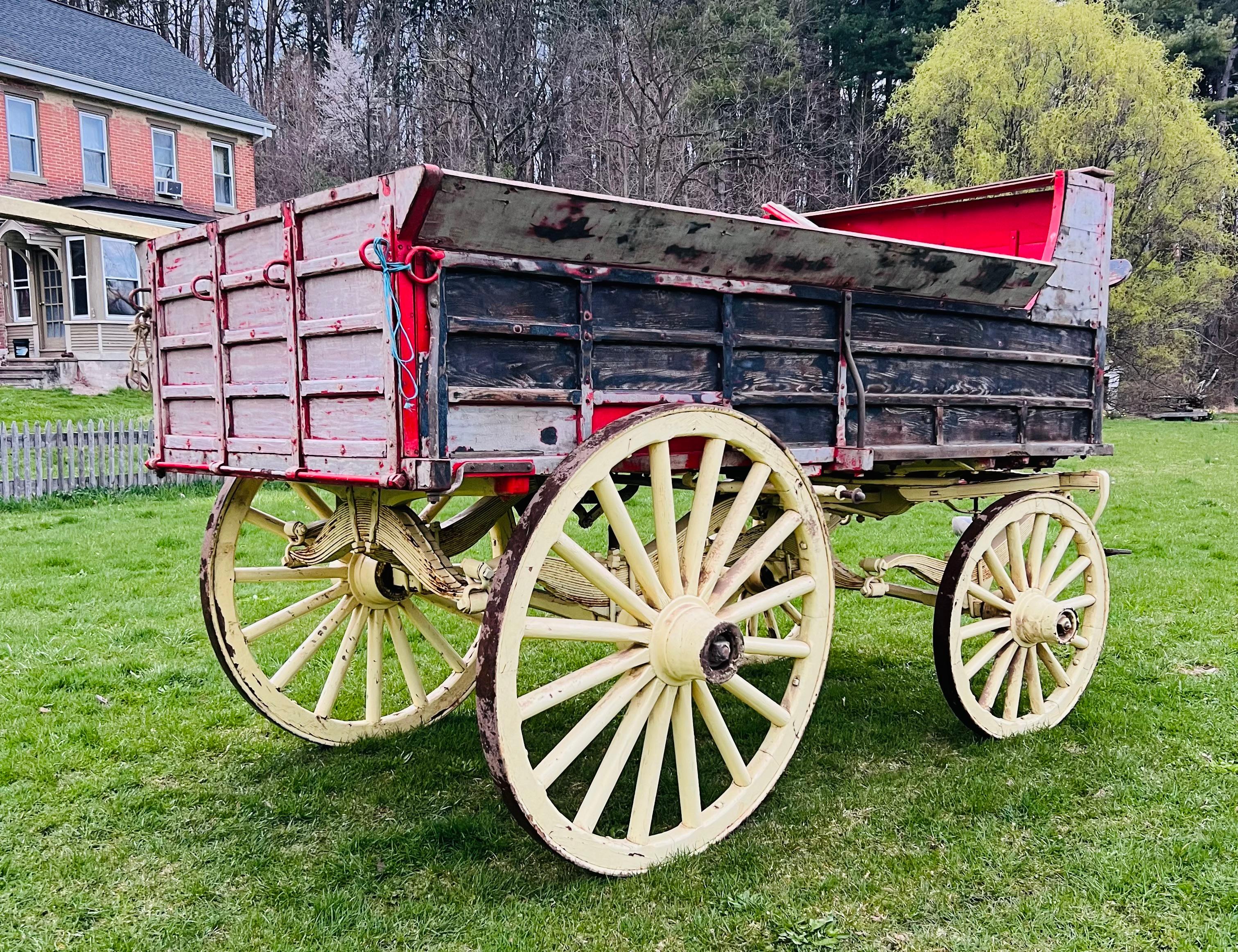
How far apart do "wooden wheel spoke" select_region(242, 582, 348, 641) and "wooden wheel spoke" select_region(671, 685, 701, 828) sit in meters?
1.81

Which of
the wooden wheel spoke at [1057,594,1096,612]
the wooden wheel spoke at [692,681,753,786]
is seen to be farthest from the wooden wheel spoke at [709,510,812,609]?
the wooden wheel spoke at [1057,594,1096,612]

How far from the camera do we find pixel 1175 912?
3117 mm

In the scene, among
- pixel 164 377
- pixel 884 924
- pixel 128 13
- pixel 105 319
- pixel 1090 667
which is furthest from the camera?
pixel 128 13

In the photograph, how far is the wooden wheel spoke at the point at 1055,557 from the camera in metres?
4.59

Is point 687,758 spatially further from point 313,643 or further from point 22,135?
point 22,135

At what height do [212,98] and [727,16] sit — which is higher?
[727,16]

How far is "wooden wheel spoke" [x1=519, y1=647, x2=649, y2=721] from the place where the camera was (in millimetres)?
2914

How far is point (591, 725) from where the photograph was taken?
3.03m

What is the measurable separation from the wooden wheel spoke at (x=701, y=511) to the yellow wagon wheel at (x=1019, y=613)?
1.33 meters

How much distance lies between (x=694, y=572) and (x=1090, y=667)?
254cm

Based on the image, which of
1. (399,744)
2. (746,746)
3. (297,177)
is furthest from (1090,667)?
(297,177)

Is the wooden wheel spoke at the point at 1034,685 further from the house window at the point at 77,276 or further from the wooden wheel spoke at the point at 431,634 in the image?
the house window at the point at 77,276

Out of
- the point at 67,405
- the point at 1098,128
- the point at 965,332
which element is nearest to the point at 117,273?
the point at 67,405

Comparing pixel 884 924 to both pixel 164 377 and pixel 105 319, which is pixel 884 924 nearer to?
pixel 164 377
